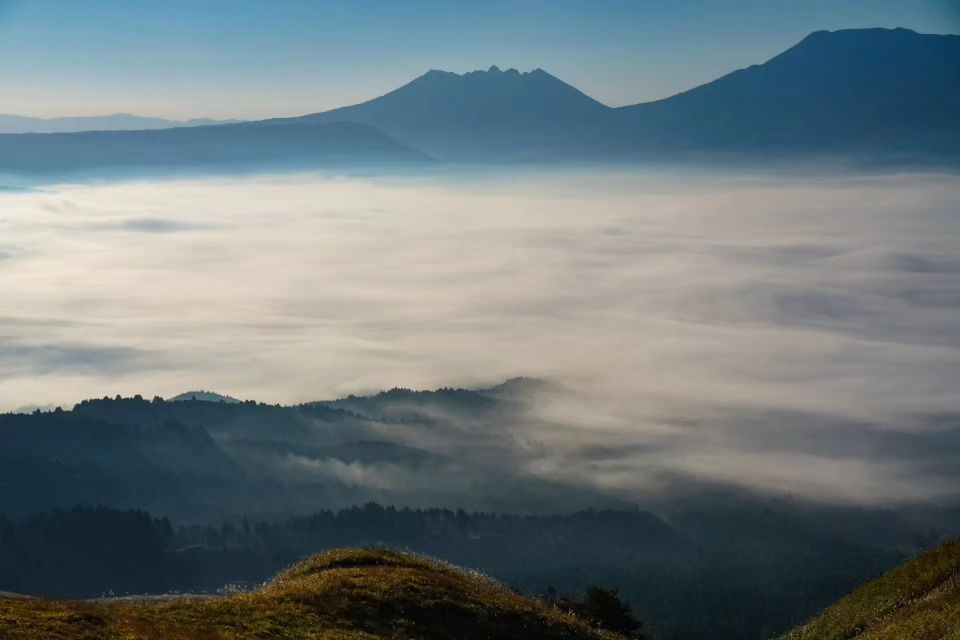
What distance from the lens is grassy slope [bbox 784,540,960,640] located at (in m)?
45.8

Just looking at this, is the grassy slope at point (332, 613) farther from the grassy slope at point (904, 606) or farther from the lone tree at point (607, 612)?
the lone tree at point (607, 612)

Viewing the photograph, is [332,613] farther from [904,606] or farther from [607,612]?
[607,612]

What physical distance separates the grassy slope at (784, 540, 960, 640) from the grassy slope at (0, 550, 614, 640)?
13.2 meters

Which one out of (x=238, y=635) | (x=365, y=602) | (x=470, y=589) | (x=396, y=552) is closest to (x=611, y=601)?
(x=396, y=552)

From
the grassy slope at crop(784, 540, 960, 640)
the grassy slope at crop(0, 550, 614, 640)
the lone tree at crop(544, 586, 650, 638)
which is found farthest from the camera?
the lone tree at crop(544, 586, 650, 638)

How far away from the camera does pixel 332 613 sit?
4797cm

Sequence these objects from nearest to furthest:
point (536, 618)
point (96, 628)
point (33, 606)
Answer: point (96, 628), point (33, 606), point (536, 618)

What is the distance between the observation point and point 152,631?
131 feet

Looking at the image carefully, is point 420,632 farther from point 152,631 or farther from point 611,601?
point 611,601

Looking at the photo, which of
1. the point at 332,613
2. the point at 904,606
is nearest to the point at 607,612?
the point at 904,606

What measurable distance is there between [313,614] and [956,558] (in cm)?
3671

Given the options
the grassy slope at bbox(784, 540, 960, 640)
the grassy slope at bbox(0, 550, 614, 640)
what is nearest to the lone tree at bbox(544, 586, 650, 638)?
the grassy slope at bbox(784, 540, 960, 640)

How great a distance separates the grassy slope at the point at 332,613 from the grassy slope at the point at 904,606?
13240 millimetres

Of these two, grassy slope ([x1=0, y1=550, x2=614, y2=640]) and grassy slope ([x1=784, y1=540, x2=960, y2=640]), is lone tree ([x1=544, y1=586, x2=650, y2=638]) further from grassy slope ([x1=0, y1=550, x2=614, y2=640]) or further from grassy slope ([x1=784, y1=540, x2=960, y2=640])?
grassy slope ([x1=0, y1=550, x2=614, y2=640])
